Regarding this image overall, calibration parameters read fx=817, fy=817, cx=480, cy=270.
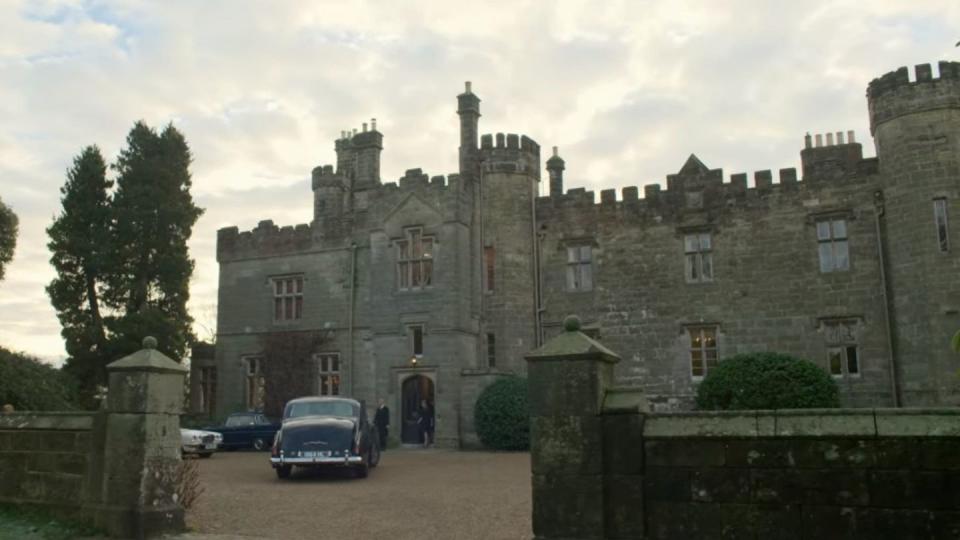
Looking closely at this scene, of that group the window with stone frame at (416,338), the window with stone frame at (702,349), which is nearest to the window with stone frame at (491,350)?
the window with stone frame at (416,338)

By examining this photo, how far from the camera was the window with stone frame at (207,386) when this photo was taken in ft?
100.0

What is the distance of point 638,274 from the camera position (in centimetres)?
2448

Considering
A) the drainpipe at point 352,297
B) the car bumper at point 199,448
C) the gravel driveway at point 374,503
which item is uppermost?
the drainpipe at point 352,297

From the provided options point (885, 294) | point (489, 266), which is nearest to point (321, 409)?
point (489, 266)

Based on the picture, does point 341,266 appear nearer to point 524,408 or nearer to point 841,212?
point 524,408

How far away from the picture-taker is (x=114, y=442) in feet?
29.8

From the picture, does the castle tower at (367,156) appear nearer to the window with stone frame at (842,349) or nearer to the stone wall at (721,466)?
the window with stone frame at (842,349)

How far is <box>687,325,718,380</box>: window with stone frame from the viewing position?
23.4 meters

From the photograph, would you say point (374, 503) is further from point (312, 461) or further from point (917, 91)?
point (917, 91)

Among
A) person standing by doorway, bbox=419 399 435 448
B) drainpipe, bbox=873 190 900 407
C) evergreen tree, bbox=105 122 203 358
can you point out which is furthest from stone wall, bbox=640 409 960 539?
evergreen tree, bbox=105 122 203 358

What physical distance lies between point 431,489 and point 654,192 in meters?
13.8

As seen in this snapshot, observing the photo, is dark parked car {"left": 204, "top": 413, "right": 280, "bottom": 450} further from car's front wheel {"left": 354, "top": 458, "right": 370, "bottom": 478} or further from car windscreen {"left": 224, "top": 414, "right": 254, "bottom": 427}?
car's front wheel {"left": 354, "top": 458, "right": 370, "bottom": 478}

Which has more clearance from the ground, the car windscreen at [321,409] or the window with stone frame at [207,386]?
the window with stone frame at [207,386]

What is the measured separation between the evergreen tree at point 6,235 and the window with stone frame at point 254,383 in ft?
26.4
